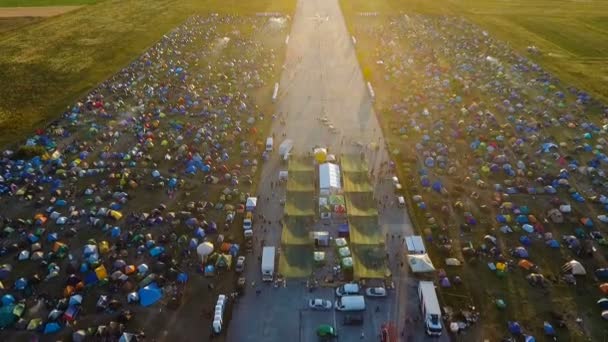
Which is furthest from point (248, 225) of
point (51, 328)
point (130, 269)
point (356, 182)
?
point (51, 328)

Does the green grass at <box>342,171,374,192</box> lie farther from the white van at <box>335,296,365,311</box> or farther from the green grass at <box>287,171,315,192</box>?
the white van at <box>335,296,365,311</box>

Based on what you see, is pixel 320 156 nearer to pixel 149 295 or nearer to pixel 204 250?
pixel 204 250

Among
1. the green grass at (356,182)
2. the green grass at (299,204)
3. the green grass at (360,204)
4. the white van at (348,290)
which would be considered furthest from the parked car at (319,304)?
the green grass at (356,182)

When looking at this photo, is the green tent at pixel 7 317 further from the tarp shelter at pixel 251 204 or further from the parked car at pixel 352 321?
the parked car at pixel 352 321

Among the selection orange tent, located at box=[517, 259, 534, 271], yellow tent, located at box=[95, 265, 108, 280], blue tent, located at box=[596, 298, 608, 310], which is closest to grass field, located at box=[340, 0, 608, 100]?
orange tent, located at box=[517, 259, 534, 271]

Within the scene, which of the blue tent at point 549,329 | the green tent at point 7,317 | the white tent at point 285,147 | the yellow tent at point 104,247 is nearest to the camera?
the blue tent at point 549,329

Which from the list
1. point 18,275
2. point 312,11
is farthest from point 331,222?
point 312,11

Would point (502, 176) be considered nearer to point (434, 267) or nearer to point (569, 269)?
point (569, 269)
